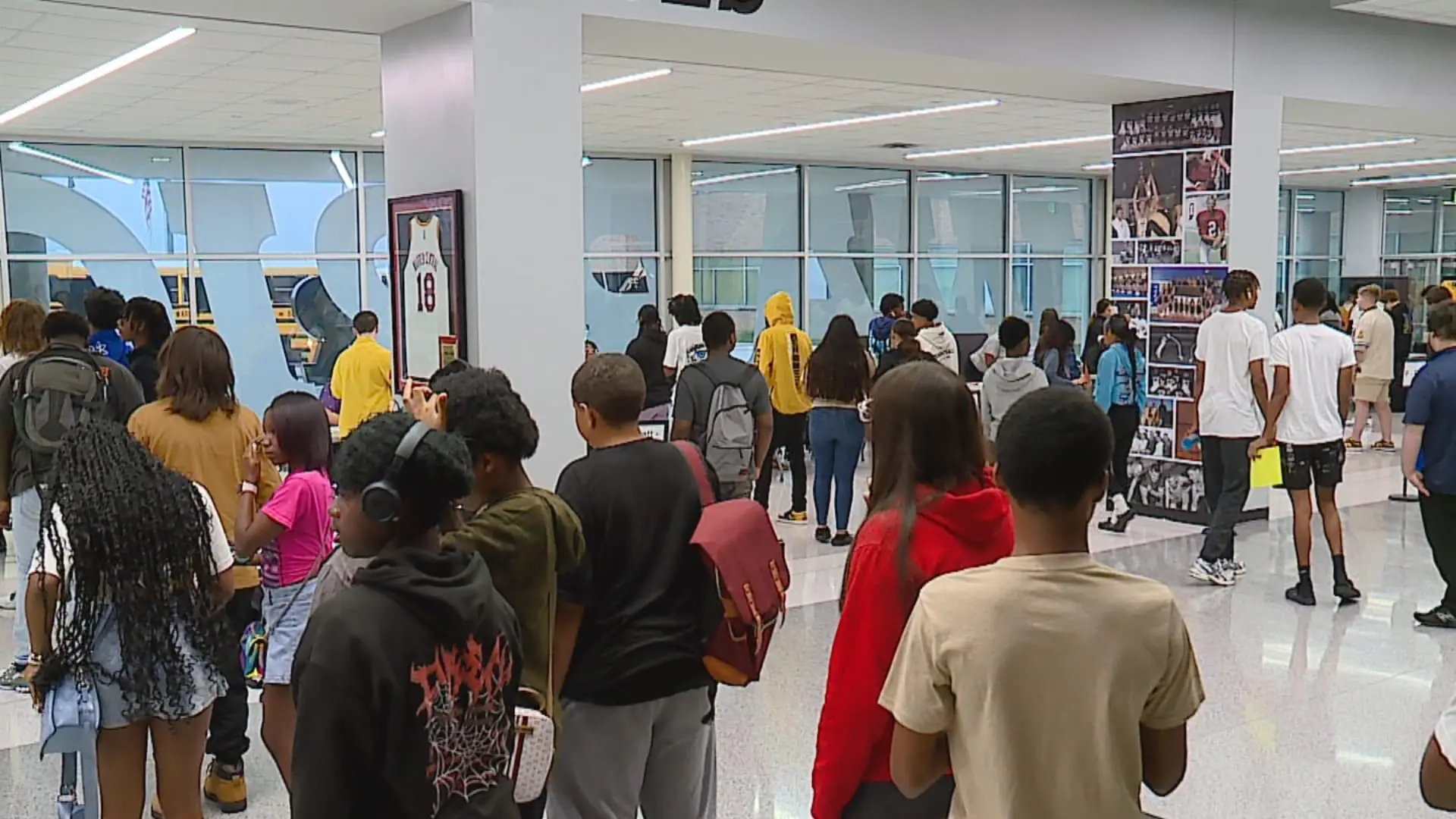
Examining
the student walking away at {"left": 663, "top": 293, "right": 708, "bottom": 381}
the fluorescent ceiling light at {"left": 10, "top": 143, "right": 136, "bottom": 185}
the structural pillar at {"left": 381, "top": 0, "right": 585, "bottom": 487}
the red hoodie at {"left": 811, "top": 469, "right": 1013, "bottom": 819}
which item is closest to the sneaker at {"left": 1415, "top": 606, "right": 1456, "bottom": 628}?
the structural pillar at {"left": 381, "top": 0, "right": 585, "bottom": 487}

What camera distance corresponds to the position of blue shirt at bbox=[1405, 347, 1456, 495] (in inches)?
215

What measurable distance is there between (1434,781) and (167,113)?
406 inches

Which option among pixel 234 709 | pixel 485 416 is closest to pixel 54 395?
pixel 234 709

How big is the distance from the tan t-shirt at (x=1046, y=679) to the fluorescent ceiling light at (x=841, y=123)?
849 cm

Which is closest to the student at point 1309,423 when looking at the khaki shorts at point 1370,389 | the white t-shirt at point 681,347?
the white t-shirt at point 681,347

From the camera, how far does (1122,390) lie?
27.0 ft

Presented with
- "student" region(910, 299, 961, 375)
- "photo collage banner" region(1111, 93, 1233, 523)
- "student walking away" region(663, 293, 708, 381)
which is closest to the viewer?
"photo collage banner" region(1111, 93, 1233, 523)

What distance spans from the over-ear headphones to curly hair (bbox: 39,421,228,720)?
4.12ft

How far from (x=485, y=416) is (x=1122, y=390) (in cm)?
661

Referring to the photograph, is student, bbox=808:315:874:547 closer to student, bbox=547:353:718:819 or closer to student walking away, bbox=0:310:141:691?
student walking away, bbox=0:310:141:691

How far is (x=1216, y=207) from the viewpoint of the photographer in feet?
27.4

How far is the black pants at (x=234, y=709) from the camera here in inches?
157

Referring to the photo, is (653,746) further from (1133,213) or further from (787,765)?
(1133,213)

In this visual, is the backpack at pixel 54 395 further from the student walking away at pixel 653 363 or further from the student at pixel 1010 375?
the student at pixel 1010 375
